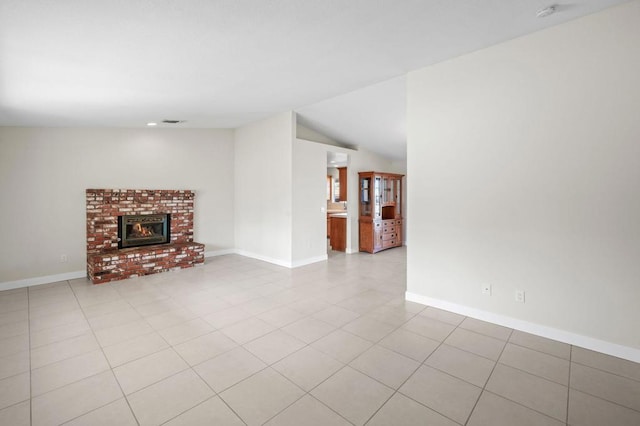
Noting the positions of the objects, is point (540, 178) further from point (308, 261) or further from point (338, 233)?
point (338, 233)

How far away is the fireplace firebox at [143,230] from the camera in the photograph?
5.26 m

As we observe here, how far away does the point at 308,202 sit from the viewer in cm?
579

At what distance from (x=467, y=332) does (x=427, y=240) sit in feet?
3.57

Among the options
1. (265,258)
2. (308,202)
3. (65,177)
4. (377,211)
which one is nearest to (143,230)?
(65,177)

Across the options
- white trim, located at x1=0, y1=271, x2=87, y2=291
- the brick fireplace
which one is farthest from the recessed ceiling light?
white trim, located at x1=0, y1=271, x2=87, y2=291

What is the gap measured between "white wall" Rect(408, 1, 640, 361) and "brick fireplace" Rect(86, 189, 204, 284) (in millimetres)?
4220

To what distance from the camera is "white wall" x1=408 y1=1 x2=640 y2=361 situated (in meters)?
2.42

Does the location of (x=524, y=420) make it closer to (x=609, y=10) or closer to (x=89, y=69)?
(x=609, y=10)

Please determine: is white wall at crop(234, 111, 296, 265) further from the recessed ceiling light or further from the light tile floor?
the recessed ceiling light

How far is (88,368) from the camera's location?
2.31 meters

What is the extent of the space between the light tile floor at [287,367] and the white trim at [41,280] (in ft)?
1.96

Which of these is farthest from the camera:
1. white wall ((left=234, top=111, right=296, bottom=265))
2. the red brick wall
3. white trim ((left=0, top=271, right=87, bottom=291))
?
white wall ((left=234, top=111, right=296, bottom=265))

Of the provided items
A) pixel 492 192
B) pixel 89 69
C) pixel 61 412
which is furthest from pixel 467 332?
pixel 89 69

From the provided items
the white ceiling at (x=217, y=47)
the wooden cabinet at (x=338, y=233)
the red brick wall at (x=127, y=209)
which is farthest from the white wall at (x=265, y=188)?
the wooden cabinet at (x=338, y=233)
